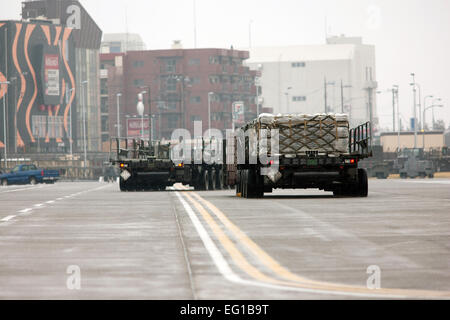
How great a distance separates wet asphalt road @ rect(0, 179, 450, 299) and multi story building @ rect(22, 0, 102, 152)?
5389 inches

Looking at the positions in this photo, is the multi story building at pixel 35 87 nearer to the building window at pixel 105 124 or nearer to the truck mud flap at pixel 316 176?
the building window at pixel 105 124

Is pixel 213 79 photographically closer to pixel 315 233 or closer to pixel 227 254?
pixel 315 233

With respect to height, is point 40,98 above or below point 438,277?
above

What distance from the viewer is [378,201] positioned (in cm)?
2720

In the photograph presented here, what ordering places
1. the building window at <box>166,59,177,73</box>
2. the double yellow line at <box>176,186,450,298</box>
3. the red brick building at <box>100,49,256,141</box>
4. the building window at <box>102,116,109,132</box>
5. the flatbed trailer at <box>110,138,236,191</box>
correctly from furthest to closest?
1. the building window at <box>102,116,109,132</box>
2. the building window at <box>166,59,177,73</box>
3. the red brick building at <box>100,49,256,141</box>
4. the flatbed trailer at <box>110,138,236,191</box>
5. the double yellow line at <box>176,186,450,298</box>

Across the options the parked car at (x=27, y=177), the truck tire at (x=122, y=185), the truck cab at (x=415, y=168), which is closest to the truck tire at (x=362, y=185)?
the truck tire at (x=122, y=185)

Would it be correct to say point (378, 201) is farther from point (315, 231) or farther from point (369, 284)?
point (369, 284)

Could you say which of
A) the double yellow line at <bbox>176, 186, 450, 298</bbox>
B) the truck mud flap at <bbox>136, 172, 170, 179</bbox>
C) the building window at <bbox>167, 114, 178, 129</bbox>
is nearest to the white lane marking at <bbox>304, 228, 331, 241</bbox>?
the double yellow line at <bbox>176, 186, 450, 298</bbox>

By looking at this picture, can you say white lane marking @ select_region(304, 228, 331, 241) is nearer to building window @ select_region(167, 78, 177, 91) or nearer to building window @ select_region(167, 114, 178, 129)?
building window @ select_region(167, 78, 177, 91)

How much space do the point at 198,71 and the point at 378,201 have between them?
13376 centimetres

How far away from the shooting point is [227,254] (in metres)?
12.9

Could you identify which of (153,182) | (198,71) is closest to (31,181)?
(153,182)

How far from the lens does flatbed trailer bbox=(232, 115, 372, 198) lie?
97.0ft

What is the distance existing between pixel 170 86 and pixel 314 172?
129 m
